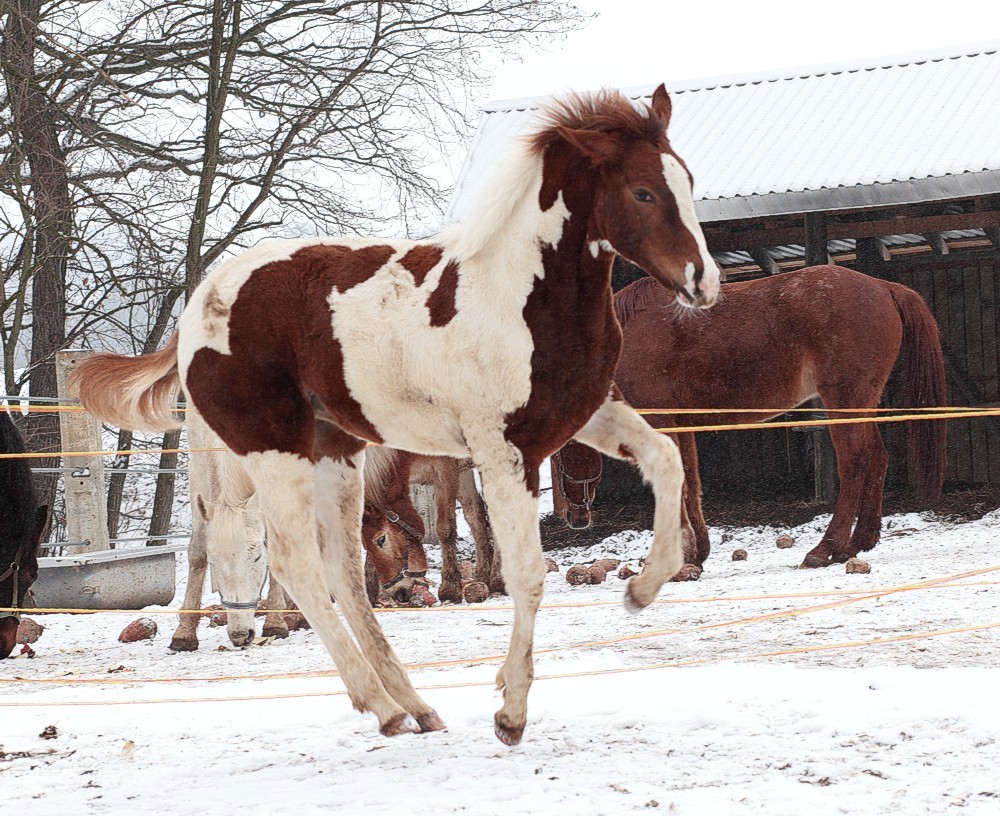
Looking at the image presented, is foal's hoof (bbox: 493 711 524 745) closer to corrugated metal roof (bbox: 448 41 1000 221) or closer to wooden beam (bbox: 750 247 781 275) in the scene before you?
corrugated metal roof (bbox: 448 41 1000 221)

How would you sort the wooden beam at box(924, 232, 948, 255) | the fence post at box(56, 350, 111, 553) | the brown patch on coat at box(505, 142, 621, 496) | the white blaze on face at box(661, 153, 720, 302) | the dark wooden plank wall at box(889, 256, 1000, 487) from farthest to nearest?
the dark wooden plank wall at box(889, 256, 1000, 487) < the wooden beam at box(924, 232, 948, 255) < the fence post at box(56, 350, 111, 553) < the brown patch on coat at box(505, 142, 621, 496) < the white blaze on face at box(661, 153, 720, 302)

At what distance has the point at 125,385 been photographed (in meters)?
4.29

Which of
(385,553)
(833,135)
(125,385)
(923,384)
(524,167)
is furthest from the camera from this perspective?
(833,135)

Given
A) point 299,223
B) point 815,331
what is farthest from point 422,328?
point 299,223

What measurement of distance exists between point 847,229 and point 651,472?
29.1ft

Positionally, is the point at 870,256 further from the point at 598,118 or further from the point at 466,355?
the point at 466,355

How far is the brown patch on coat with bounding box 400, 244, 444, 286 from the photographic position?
335 centimetres

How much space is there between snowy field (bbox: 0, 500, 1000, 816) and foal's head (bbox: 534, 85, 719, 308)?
1.31m

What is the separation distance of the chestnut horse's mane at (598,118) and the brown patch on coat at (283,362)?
646 millimetres

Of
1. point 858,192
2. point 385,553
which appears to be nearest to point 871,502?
point 385,553

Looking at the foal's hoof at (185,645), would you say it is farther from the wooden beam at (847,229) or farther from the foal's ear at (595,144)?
the wooden beam at (847,229)

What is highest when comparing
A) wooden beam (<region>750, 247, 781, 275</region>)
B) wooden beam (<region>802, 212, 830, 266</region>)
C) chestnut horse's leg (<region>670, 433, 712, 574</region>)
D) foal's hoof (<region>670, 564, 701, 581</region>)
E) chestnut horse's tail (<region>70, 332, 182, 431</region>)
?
wooden beam (<region>750, 247, 781, 275</region>)

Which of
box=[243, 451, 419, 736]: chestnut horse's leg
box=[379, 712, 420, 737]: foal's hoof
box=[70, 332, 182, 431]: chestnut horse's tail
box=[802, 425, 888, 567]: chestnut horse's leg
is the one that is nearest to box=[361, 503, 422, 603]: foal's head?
box=[802, 425, 888, 567]: chestnut horse's leg

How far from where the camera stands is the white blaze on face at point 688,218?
300cm
